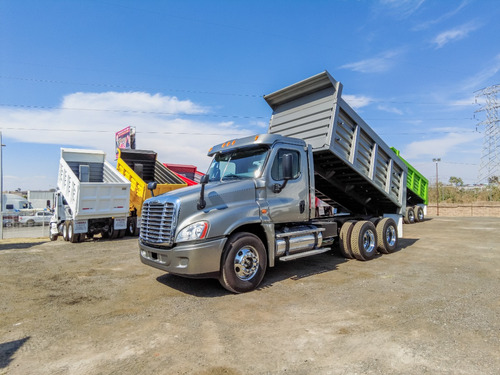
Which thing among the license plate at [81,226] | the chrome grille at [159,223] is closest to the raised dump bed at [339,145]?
the chrome grille at [159,223]

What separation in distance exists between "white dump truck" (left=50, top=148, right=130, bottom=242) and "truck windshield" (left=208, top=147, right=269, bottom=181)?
6.68 meters

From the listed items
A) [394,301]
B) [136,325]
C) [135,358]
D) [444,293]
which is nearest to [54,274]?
[136,325]

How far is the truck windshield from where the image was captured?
18.9ft

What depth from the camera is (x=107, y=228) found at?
12.1 metres

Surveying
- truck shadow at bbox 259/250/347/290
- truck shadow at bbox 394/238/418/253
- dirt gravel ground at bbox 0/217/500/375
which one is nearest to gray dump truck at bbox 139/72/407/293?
truck shadow at bbox 259/250/347/290

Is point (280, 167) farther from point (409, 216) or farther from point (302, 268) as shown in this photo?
point (409, 216)

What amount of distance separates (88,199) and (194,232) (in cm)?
804

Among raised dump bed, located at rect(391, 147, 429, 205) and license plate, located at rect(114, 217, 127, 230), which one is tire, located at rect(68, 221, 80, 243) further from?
raised dump bed, located at rect(391, 147, 429, 205)

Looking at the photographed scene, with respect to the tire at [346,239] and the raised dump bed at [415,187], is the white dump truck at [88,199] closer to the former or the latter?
the tire at [346,239]

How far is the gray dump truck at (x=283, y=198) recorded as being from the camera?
4.82 meters

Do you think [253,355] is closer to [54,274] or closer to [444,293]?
[444,293]

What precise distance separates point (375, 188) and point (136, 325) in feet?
20.7

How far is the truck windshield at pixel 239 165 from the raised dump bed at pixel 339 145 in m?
1.50

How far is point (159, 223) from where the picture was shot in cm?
503
